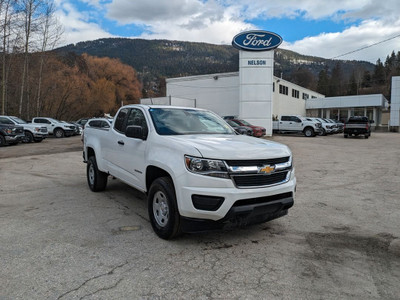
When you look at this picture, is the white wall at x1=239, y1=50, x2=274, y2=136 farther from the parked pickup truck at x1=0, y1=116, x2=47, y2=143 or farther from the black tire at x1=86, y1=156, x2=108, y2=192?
the black tire at x1=86, y1=156, x2=108, y2=192

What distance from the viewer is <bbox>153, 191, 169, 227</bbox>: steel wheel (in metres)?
3.94

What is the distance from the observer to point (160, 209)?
4.07 meters

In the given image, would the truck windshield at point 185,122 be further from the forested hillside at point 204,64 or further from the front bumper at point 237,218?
the forested hillside at point 204,64

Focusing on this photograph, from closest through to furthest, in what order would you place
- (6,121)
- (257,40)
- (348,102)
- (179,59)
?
(6,121), (257,40), (348,102), (179,59)

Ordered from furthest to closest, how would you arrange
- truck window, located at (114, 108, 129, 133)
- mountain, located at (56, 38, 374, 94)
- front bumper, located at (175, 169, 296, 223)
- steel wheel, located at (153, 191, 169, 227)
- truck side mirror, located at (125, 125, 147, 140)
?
mountain, located at (56, 38, 374, 94) → truck window, located at (114, 108, 129, 133) → truck side mirror, located at (125, 125, 147, 140) → steel wheel, located at (153, 191, 169, 227) → front bumper, located at (175, 169, 296, 223)

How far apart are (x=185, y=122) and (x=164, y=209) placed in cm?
153

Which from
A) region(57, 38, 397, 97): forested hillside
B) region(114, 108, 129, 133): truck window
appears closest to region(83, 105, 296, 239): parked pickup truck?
region(114, 108, 129, 133): truck window

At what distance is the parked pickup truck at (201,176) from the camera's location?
11.4 ft

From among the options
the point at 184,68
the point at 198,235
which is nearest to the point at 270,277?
the point at 198,235

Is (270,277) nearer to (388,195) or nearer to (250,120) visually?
(388,195)

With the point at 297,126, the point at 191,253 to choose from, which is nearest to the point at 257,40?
the point at 297,126

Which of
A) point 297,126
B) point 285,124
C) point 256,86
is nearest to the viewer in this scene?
point 256,86

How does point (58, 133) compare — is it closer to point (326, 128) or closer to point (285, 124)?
point (285, 124)

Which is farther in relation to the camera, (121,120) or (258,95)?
(258,95)
